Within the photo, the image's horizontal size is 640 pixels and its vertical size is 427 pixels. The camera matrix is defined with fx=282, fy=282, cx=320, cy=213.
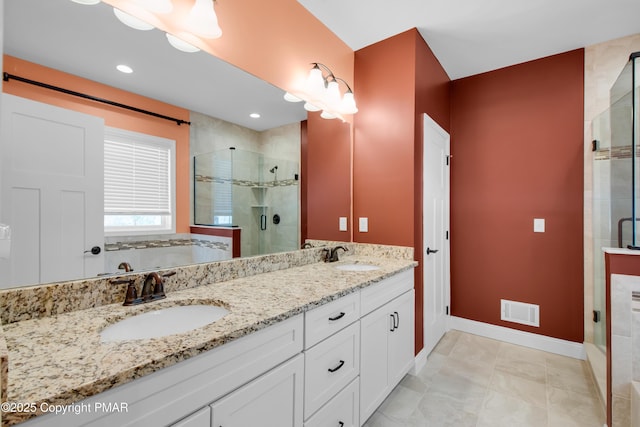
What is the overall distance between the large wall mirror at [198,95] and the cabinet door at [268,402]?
25.6 inches

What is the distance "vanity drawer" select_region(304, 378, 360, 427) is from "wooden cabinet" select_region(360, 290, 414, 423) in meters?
0.06

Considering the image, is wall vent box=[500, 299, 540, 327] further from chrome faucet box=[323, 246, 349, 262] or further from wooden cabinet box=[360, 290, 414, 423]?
chrome faucet box=[323, 246, 349, 262]

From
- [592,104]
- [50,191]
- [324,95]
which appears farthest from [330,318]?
[592,104]

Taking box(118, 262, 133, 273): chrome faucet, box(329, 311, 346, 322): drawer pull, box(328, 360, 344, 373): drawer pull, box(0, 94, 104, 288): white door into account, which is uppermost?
box(0, 94, 104, 288): white door

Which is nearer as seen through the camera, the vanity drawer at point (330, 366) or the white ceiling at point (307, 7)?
the white ceiling at point (307, 7)

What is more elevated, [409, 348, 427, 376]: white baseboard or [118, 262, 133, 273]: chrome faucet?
[118, 262, 133, 273]: chrome faucet

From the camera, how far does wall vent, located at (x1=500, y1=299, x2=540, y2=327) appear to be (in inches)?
101

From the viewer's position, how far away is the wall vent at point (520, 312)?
8.39ft

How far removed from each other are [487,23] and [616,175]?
57.8 inches

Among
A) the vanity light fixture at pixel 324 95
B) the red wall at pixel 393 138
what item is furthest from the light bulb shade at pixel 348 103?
the red wall at pixel 393 138

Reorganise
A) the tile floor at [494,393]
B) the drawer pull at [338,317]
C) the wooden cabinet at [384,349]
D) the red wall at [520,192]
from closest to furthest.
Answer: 1. the drawer pull at [338,317]
2. the wooden cabinet at [384,349]
3. the tile floor at [494,393]
4. the red wall at [520,192]

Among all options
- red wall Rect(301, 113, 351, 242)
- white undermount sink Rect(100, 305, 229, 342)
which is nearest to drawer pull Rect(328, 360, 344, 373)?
white undermount sink Rect(100, 305, 229, 342)

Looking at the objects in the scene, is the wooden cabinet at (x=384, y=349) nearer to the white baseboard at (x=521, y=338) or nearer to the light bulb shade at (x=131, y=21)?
the white baseboard at (x=521, y=338)

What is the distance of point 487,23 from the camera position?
2113 mm
